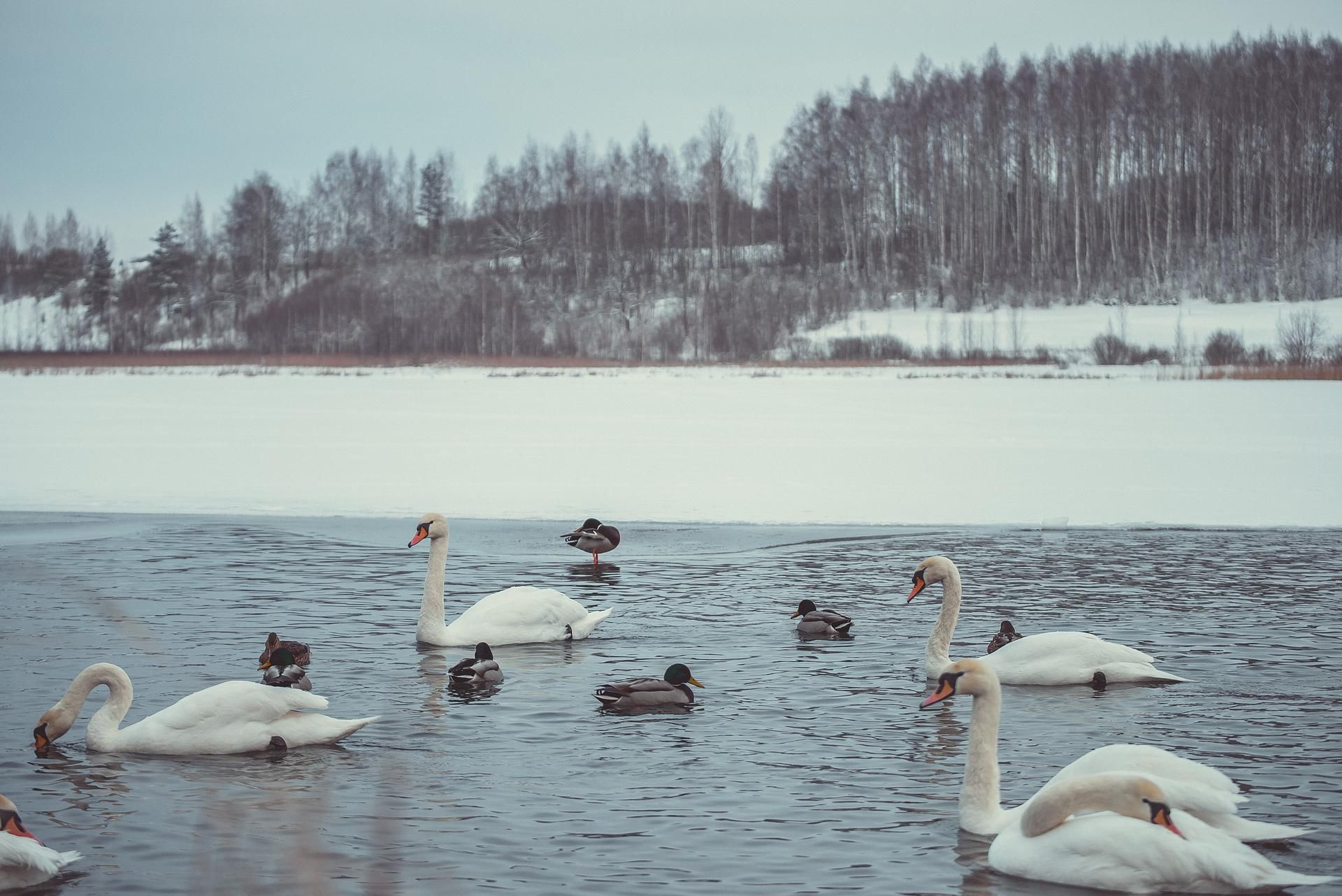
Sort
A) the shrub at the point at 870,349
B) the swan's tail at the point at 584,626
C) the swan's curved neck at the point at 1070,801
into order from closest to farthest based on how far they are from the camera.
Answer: the swan's curved neck at the point at 1070,801, the swan's tail at the point at 584,626, the shrub at the point at 870,349

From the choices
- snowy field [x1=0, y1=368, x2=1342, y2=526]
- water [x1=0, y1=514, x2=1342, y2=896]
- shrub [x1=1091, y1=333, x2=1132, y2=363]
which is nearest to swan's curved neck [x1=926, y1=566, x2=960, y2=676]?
water [x1=0, y1=514, x2=1342, y2=896]

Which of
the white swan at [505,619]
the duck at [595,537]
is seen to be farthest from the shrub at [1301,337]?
the white swan at [505,619]

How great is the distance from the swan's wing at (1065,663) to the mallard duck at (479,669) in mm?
2798

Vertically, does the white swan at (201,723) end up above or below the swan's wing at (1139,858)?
above

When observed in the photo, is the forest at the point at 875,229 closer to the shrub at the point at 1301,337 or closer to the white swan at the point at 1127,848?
the shrub at the point at 1301,337

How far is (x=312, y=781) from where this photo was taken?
644 cm

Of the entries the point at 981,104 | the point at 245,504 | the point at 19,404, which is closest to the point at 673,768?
the point at 245,504

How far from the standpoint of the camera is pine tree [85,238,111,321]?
9006 centimetres

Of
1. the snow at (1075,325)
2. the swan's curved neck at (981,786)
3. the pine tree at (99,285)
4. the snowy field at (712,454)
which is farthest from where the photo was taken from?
the pine tree at (99,285)

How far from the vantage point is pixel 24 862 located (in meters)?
5.00

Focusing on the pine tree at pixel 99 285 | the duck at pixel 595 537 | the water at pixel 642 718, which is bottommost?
the water at pixel 642 718

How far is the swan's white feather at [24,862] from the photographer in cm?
497

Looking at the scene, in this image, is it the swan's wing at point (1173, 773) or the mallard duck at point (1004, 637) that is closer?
the swan's wing at point (1173, 773)

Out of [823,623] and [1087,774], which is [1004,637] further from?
[1087,774]
